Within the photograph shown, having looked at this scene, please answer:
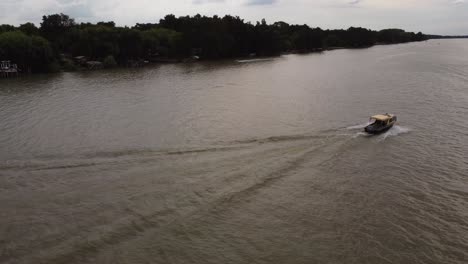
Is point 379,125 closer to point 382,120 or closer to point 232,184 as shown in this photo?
point 382,120

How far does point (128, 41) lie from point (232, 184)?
84947 millimetres

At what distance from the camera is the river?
15.8 meters

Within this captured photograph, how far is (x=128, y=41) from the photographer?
318 feet

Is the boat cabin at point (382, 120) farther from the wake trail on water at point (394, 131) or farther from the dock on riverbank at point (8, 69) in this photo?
the dock on riverbank at point (8, 69)

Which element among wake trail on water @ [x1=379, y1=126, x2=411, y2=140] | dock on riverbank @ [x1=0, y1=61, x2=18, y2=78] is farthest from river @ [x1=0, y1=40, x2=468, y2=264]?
dock on riverbank @ [x1=0, y1=61, x2=18, y2=78]

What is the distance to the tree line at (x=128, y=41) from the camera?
76562 mm

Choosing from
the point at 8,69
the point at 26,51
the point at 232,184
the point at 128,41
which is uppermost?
the point at 128,41

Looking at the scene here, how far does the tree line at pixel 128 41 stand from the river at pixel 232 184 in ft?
131

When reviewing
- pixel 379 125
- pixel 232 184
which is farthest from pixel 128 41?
pixel 232 184

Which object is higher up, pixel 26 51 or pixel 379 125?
pixel 26 51

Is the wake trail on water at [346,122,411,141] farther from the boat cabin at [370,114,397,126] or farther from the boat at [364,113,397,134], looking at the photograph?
the boat cabin at [370,114,397,126]

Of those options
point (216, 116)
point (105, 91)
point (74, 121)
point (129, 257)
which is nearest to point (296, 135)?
point (216, 116)

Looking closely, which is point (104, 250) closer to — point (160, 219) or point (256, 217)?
point (160, 219)

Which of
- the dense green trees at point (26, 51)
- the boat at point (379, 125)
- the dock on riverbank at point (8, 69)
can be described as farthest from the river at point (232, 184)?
the dense green trees at point (26, 51)
